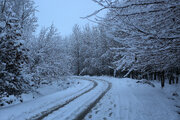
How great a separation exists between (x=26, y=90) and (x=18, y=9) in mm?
9820

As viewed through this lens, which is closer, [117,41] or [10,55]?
[117,41]

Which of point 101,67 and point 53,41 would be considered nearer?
point 53,41

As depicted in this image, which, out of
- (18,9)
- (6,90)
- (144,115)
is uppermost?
(18,9)

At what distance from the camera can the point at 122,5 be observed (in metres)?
2.48

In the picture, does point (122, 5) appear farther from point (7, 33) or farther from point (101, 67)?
point (101, 67)

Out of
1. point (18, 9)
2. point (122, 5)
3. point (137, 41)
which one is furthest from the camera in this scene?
point (18, 9)

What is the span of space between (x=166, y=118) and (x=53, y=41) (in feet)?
39.2

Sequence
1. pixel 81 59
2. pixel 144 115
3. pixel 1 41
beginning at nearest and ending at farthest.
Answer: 1. pixel 144 115
2. pixel 1 41
3. pixel 81 59

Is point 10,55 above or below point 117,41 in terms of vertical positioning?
below

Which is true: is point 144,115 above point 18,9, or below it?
below

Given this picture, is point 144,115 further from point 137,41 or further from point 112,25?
point 112,25

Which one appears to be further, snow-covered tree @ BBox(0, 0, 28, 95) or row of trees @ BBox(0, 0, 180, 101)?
snow-covered tree @ BBox(0, 0, 28, 95)

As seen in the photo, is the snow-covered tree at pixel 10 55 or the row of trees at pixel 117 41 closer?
the row of trees at pixel 117 41

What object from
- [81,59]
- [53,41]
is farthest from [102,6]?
[81,59]
